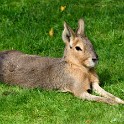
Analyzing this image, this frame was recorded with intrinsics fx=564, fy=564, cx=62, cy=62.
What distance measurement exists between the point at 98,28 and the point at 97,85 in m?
2.68

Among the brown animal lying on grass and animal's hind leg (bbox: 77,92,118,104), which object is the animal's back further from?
animal's hind leg (bbox: 77,92,118,104)

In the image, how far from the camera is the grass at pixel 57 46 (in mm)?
6453

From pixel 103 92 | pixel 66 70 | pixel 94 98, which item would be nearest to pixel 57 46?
pixel 66 70

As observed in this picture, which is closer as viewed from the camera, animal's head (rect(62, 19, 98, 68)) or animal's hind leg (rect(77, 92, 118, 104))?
animal's hind leg (rect(77, 92, 118, 104))

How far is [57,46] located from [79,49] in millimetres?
1974

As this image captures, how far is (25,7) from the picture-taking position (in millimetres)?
10789

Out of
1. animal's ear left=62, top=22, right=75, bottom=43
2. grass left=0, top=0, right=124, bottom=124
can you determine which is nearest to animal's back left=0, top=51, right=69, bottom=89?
grass left=0, top=0, right=124, bottom=124

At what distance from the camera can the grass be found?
645 centimetres

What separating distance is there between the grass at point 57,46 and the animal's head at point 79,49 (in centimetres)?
46

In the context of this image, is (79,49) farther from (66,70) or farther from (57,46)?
(57,46)

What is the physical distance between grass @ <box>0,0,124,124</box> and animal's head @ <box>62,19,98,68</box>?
0.46 meters

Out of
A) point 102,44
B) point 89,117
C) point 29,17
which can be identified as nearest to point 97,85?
point 89,117

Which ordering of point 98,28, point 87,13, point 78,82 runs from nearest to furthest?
point 78,82 < point 98,28 < point 87,13

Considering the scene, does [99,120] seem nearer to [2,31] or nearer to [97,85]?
[97,85]
